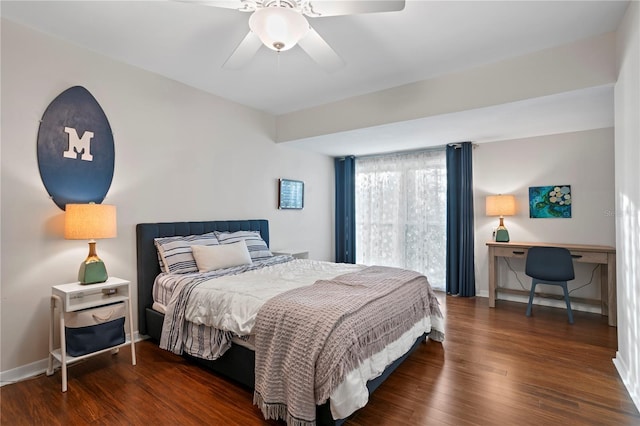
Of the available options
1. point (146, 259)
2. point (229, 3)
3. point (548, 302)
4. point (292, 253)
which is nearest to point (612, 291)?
point (548, 302)

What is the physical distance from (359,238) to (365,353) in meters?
4.03

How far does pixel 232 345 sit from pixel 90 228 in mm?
1381

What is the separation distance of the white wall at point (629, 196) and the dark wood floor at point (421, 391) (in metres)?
0.21

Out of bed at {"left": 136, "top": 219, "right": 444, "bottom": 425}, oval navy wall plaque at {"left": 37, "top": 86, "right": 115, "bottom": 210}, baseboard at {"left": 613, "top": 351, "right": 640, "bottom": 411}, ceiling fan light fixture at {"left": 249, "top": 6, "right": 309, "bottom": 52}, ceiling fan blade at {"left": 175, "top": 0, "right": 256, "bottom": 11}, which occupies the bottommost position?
baseboard at {"left": 613, "top": 351, "right": 640, "bottom": 411}

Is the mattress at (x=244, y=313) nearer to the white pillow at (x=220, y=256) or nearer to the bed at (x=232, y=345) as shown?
the bed at (x=232, y=345)

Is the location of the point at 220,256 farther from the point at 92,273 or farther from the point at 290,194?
the point at 290,194

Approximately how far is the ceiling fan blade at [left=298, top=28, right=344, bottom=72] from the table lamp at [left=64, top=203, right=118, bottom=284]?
77.1 inches

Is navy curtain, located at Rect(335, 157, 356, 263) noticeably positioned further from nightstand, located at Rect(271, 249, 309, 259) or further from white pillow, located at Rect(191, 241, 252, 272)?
white pillow, located at Rect(191, 241, 252, 272)

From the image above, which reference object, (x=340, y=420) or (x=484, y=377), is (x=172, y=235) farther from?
(x=484, y=377)

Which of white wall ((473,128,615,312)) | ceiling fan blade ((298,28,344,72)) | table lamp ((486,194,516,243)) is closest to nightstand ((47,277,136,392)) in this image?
ceiling fan blade ((298,28,344,72))

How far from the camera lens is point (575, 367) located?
8.16ft

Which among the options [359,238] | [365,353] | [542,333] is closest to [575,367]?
[542,333]

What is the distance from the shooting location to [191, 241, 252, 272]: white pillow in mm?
3041

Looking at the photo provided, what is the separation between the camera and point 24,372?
2373 millimetres
